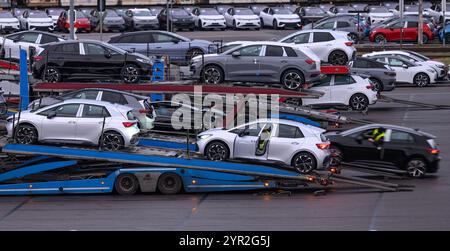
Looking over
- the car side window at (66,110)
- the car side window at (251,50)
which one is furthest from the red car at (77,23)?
the car side window at (66,110)

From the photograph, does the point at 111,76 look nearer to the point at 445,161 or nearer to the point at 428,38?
the point at 445,161

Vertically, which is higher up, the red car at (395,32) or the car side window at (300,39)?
the red car at (395,32)

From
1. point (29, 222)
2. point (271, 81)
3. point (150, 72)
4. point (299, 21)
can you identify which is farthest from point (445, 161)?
point (299, 21)

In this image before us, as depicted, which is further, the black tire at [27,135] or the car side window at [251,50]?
the car side window at [251,50]

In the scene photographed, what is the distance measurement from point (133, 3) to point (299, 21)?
15.8 m

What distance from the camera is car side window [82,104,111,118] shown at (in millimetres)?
23234

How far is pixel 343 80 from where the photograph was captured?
106ft

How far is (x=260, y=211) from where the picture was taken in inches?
806

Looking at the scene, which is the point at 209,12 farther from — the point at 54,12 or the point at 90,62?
the point at 90,62

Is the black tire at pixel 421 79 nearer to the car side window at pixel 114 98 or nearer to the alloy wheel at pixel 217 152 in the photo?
the car side window at pixel 114 98

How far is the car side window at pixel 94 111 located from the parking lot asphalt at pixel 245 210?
75.1 inches

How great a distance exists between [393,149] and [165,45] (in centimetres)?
1232

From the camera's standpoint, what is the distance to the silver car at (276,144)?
2292 cm

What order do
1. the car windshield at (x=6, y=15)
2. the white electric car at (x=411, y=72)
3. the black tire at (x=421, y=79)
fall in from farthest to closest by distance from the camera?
the car windshield at (x=6, y=15), the black tire at (x=421, y=79), the white electric car at (x=411, y=72)
